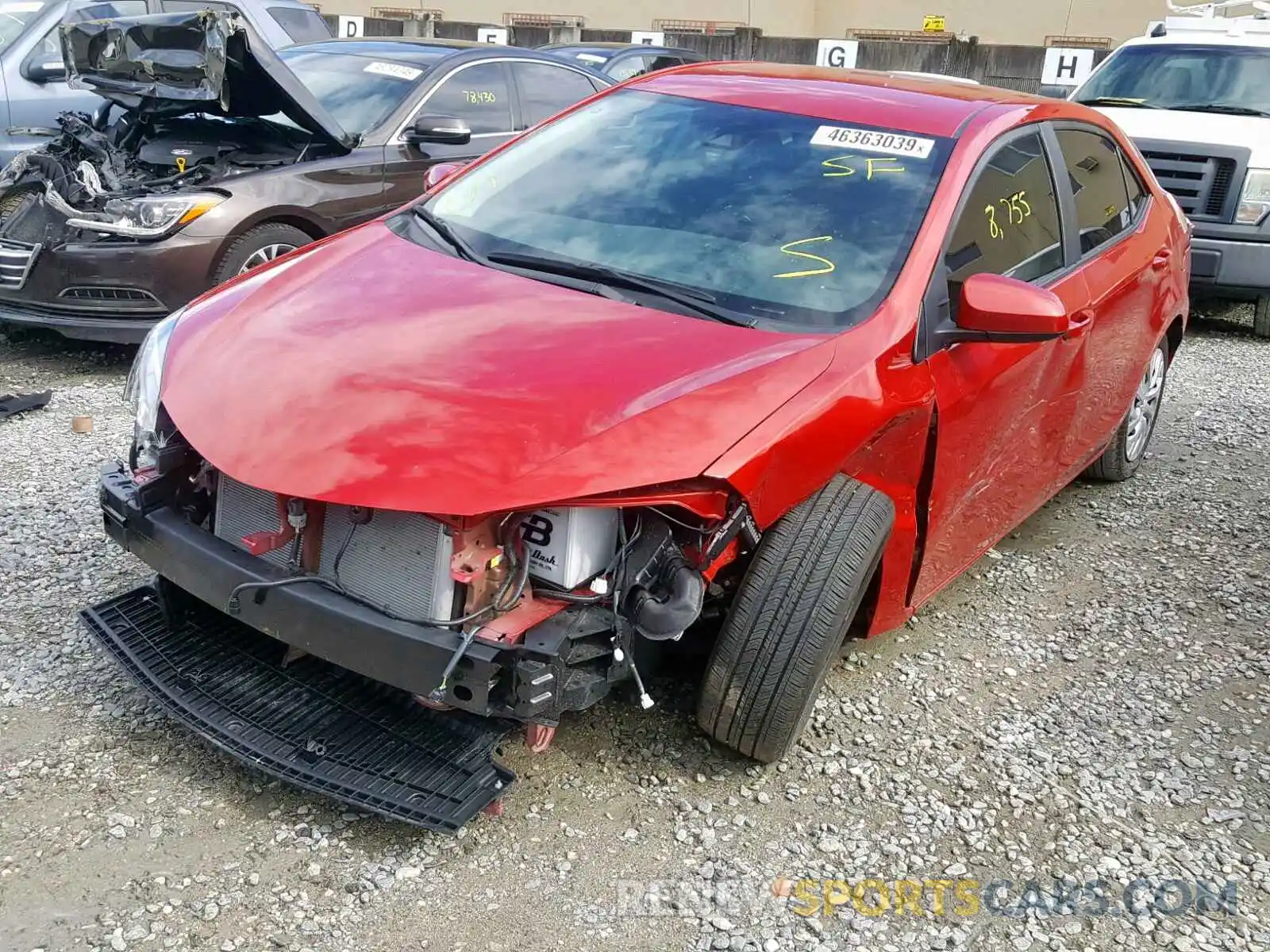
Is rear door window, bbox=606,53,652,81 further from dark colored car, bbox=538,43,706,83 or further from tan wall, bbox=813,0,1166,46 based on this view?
tan wall, bbox=813,0,1166,46

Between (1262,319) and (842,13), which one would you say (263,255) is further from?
(842,13)

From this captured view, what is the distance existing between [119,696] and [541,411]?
153 centimetres

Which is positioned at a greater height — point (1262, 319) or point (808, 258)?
point (808, 258)

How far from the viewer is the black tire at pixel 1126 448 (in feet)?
17.1

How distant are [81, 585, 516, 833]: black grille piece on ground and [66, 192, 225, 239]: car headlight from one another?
313 cm

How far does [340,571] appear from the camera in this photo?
277 cm

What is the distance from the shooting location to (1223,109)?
344 inches

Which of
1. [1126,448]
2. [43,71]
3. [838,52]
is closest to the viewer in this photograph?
[1126,448]

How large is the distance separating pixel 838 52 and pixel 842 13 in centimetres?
442

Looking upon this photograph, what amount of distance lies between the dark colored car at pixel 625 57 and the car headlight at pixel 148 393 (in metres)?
8.23

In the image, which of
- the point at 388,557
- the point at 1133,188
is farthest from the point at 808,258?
the point at 1133,188

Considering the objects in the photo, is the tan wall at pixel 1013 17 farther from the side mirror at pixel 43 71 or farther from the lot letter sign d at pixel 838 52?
the side mirror at pixel 43 71

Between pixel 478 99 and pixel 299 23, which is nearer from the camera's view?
pixel 478 99

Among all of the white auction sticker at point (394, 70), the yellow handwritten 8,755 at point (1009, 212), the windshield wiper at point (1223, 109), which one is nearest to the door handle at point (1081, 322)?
the yellow handwritten 8,755 at point (1009, 212)
